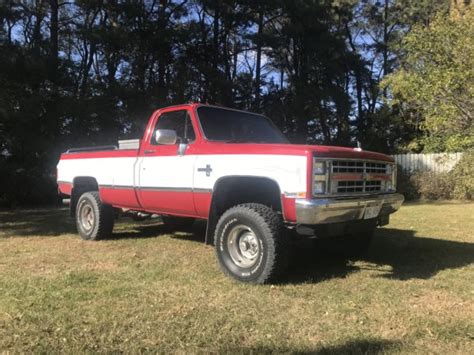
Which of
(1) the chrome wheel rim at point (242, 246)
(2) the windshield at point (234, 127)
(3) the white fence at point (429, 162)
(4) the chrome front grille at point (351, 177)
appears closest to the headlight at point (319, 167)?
(4) the chrome front grille at point (351, 177)

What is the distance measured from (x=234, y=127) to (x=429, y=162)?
54.9ft

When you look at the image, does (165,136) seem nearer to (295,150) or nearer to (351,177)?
(295,150)

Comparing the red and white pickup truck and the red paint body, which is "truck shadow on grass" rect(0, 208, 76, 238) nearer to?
the red paint body

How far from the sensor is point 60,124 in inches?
725

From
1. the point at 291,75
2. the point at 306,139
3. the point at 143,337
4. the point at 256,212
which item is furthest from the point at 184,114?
the point at 291,75

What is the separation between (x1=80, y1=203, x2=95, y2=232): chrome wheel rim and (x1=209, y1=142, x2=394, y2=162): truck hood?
3585 mm

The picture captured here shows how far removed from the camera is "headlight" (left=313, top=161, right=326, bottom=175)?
5.07 m

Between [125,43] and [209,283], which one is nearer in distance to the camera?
[209,283]

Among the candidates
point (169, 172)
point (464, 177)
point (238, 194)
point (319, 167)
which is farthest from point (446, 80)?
point (319, 167)

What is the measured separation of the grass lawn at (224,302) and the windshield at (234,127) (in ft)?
5.73

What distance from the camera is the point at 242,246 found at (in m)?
5.76

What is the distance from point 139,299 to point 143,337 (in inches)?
40.2

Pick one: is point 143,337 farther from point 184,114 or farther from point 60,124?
point 60,124

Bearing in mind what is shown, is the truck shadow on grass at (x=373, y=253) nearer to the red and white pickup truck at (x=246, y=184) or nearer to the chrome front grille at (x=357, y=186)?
the red and white pickup truck at (x=246, y=184)
